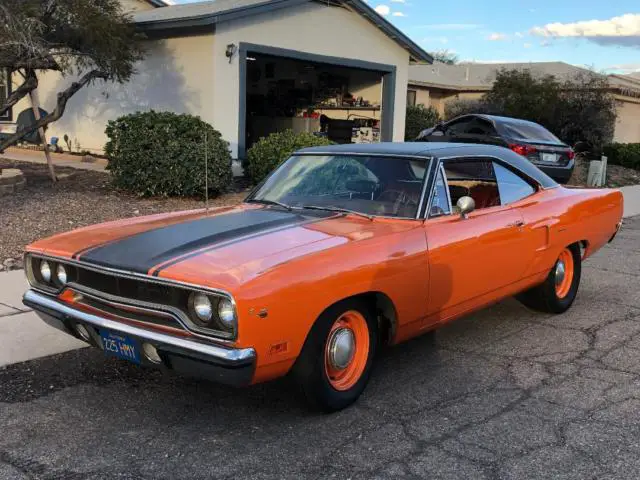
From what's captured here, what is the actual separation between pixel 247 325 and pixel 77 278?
126cm

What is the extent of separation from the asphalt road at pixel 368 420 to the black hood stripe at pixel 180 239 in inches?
35.9

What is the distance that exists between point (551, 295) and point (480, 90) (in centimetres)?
2298

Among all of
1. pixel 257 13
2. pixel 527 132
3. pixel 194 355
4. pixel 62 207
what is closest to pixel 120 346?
pixel 194 355

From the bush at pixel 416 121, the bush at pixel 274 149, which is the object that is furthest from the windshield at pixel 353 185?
the bush at pixel 416 121

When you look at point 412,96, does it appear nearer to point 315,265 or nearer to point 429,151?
point 429,151

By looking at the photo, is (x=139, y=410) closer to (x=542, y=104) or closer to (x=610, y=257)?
(x=610, y=257)

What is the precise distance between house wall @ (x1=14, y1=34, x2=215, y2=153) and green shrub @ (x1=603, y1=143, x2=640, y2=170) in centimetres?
1539

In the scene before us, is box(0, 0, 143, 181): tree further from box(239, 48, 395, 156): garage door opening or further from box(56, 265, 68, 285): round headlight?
box(239, 48, 395, 156): garage door opening

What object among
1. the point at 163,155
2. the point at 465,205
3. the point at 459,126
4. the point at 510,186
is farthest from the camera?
the point at 459,126

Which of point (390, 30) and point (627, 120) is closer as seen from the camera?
point (390, 30)

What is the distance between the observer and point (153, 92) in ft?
47.3

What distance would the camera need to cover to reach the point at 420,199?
4504mm

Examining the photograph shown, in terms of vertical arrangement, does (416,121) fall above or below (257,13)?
below

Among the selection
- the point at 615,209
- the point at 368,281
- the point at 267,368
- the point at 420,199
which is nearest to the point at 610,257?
the point at 615,209
